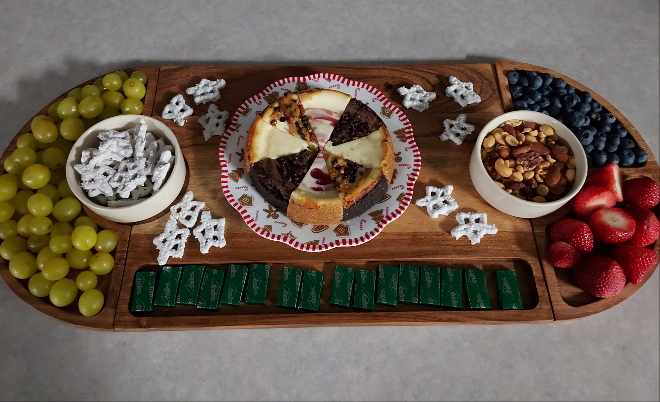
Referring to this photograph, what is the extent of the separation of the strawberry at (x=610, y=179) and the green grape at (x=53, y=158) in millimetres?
2134

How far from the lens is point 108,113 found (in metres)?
1.96

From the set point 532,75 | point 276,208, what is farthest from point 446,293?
point 532,75

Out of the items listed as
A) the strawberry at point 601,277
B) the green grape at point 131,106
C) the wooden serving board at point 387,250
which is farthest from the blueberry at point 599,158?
the green grape at point 131,106

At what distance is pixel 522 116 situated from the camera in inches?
74.0

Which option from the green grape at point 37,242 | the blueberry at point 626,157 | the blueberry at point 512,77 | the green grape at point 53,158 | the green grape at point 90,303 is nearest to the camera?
the green grape at point 90,303

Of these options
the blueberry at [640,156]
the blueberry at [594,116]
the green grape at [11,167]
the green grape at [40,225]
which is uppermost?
the blueberry at [594,116]

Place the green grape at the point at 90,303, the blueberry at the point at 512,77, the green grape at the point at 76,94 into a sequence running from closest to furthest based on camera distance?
the green grape at the point at 90,303 → the green grape at the point at 76,94 → the blueberry at the point at 512,77

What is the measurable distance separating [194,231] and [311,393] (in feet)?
2.52

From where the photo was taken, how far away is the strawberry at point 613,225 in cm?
172

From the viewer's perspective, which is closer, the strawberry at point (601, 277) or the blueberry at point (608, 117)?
the strawberry at point (601, 277)

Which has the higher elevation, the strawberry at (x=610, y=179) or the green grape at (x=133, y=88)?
the strawberry at (x=610, y=179)

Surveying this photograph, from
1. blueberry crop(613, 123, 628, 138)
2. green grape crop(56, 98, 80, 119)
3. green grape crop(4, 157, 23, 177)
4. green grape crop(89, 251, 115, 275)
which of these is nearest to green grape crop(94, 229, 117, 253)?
green grape crop(89, 251, 115, 275)

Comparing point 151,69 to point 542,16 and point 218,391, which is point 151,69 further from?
point 542,16

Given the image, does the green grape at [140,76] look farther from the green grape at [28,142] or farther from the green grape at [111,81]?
the green grape at [28,142]
